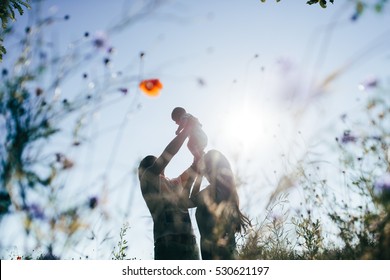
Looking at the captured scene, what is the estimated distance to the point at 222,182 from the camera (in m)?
2.37

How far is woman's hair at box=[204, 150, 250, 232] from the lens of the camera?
223 cm

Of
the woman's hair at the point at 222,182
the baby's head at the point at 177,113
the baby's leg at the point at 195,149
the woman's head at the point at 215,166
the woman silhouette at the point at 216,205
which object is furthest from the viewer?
the baby's head at the point at 177,113

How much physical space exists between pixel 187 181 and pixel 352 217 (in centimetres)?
130

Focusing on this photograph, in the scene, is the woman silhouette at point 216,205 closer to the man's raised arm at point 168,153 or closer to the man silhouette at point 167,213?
the man silhouette at point 167,213

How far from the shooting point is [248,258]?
1.88 meters

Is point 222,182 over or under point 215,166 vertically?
under

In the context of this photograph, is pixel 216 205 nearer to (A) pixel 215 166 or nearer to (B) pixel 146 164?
(A) pixel 215 166

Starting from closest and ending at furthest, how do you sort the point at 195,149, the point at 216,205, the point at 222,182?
the point at 216,205
the point at 222,182
the point at 195,149

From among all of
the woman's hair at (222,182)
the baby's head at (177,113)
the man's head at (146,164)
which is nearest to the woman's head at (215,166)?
the woman's hair at (222,182)

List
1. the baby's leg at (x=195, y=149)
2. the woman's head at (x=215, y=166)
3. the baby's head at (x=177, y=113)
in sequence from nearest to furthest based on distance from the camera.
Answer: the woman's head at (x=215, y=166), the baby's leg at (x=195, y=149), the baby's head at (x=177, y=113)

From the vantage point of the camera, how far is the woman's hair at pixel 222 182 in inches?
88.0

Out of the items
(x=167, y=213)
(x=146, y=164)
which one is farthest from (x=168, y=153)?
(x=167, y=213)

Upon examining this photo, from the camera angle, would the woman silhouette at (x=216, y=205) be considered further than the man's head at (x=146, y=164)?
No
